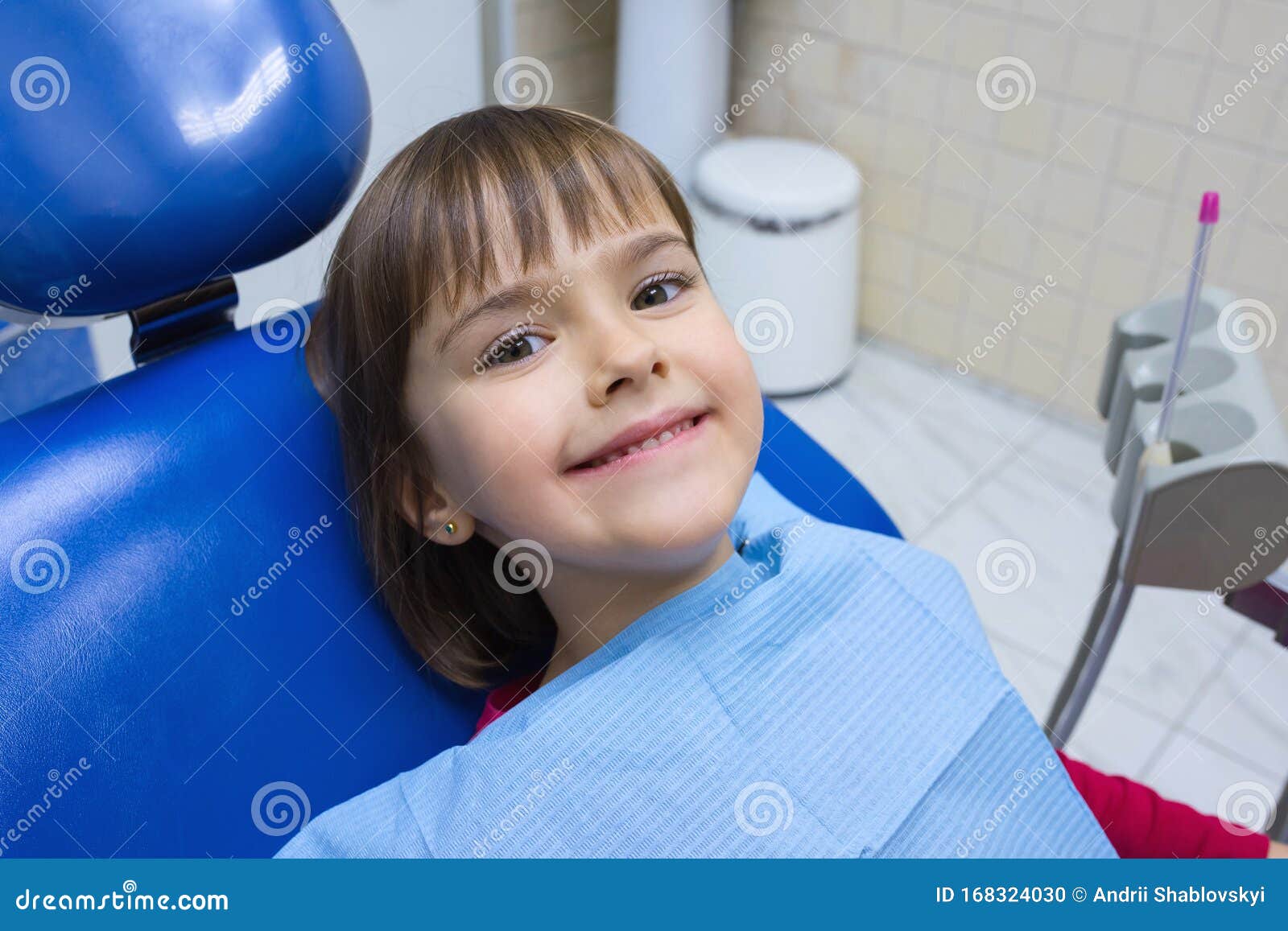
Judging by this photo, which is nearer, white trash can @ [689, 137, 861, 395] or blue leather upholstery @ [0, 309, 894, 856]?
blue leather upholstery @ [0, 309, 894, 856]

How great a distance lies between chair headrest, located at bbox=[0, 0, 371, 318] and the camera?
848 mm

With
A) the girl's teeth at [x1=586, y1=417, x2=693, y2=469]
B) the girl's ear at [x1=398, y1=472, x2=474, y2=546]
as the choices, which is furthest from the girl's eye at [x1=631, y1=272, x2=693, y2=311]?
the girl's ear at [x1=398, y1=472, x2=474, y2=546]

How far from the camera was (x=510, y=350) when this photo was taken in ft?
3.01

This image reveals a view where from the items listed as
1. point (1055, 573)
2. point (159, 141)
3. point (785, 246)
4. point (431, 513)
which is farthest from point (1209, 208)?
point (785, 246)

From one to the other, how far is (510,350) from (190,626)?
33cm

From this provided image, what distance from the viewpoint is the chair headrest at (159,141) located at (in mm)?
848

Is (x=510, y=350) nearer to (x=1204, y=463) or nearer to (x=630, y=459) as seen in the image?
(x=630, y=459)

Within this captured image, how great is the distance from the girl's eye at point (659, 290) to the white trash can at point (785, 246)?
61.1 inches

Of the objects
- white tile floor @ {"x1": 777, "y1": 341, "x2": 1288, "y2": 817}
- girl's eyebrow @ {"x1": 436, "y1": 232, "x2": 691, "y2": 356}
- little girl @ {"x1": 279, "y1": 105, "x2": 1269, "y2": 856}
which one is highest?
girl's eyebrow @ {"x1": 436, "y1": 232, "x2": 691, "y2": 356}

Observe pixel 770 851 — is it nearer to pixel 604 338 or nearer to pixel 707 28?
pixel 604 338

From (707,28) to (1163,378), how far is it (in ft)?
5.68

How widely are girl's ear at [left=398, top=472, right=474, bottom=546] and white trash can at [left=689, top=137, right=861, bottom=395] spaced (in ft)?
5.35

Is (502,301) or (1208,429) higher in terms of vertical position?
(502,301)

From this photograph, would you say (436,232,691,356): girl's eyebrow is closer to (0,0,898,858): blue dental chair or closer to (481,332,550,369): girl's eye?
(481,332,550,369): girl's eye
